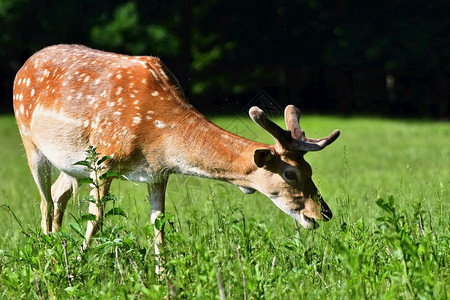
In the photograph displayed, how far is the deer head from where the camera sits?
465 cm

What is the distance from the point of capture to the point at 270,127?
4500mm

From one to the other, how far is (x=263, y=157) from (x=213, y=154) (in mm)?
383

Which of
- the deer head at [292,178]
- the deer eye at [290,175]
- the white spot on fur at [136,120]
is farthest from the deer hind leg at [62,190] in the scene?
the deer eye at [290,175]

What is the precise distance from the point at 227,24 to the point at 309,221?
23.2 meters

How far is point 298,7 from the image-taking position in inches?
1064

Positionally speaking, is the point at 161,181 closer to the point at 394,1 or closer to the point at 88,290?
the point at 88,290

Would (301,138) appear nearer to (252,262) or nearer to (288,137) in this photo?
(288,137)

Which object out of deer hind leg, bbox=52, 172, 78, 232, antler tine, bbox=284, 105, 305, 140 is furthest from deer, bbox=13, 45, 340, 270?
deer hind leg, bbox=52, 172, 78, 232

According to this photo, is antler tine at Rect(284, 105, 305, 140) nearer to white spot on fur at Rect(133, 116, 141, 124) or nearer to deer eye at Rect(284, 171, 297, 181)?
deer eye at Rect(284, 171, 297, 181)

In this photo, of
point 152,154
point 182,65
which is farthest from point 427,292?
point 182,65

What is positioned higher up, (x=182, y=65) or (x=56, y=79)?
(x=56, y=79)

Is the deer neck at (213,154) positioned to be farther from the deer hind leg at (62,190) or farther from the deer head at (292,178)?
the deer hind leg at (62,190)

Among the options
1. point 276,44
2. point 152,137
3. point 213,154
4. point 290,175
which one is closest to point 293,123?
point 290,175

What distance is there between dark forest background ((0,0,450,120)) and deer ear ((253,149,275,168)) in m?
19.1
